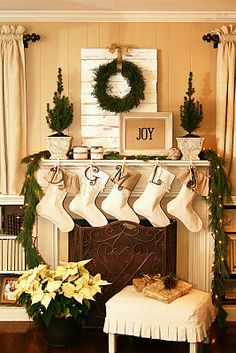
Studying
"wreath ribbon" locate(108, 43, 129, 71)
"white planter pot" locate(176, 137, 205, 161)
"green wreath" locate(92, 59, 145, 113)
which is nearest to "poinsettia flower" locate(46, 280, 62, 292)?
"white planter pot" locate(176, 137, 205, 161)

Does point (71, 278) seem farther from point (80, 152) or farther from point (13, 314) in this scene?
point (80, 152)

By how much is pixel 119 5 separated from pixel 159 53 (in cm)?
53

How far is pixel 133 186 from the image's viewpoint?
4.81 m

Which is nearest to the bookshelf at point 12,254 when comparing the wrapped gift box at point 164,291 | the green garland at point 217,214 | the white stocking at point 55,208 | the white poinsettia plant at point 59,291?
the white stocking at point 55,208

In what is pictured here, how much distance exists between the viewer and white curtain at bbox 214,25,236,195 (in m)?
4.95

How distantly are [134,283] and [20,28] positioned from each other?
212 centimetres

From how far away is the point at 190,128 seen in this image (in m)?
4.81

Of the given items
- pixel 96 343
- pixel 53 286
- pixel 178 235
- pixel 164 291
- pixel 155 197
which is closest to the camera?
pixel 164 291

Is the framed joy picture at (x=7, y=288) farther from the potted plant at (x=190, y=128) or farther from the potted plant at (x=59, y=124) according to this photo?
the potted plant at (x=190, y=128)

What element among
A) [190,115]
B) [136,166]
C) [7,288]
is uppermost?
[190,115]

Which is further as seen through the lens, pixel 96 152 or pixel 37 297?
pixel 96 152

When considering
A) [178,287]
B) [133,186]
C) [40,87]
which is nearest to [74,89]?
[40,87]

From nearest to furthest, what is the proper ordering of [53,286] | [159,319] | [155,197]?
[159,319] < [53,286] < [155,197]

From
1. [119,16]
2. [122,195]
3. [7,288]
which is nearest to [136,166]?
[122,195]
